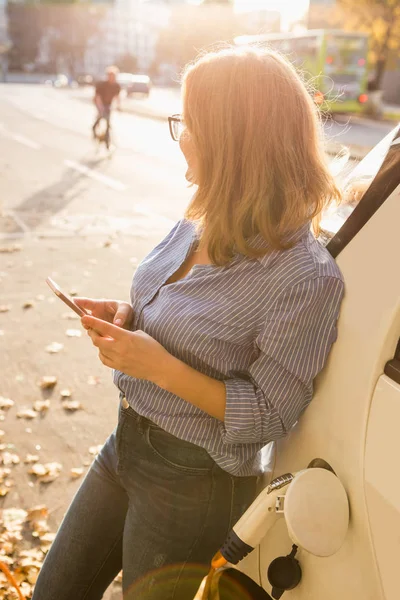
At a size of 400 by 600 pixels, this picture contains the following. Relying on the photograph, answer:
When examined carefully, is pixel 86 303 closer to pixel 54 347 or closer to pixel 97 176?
pixel 54 347

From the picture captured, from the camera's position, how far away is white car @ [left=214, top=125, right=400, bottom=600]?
116 cm

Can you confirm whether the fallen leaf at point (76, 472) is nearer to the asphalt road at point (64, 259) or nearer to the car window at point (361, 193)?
the asphalt road at point (64, 259)

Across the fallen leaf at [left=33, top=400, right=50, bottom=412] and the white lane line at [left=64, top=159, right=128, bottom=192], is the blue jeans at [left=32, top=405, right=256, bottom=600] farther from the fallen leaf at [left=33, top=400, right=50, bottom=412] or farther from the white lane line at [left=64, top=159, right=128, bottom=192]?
the white lane line at [left=64, top=159, right=128, bottom=192]

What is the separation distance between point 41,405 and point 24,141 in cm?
1391

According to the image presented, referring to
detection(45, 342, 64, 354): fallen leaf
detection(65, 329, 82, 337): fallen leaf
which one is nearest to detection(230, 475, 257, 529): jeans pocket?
detection(45, 342, 64, 354): fallen leaf

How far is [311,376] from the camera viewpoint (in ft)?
4.58

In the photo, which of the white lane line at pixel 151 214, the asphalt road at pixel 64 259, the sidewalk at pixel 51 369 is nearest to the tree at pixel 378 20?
the asphalt road at pixel 64 259

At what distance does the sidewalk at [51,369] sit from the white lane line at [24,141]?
9058 mm

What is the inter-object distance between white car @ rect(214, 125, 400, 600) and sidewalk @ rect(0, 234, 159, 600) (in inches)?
66.4

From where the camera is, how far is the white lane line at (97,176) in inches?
450

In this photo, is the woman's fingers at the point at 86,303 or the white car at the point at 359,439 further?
the woman's fingers at the point at 86,303

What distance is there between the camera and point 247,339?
1525mm

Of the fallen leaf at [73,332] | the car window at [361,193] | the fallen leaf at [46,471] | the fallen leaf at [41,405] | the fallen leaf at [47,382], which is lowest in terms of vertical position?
the fallen leaf at [73,332]

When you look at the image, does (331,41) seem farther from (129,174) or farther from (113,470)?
(113,470)
